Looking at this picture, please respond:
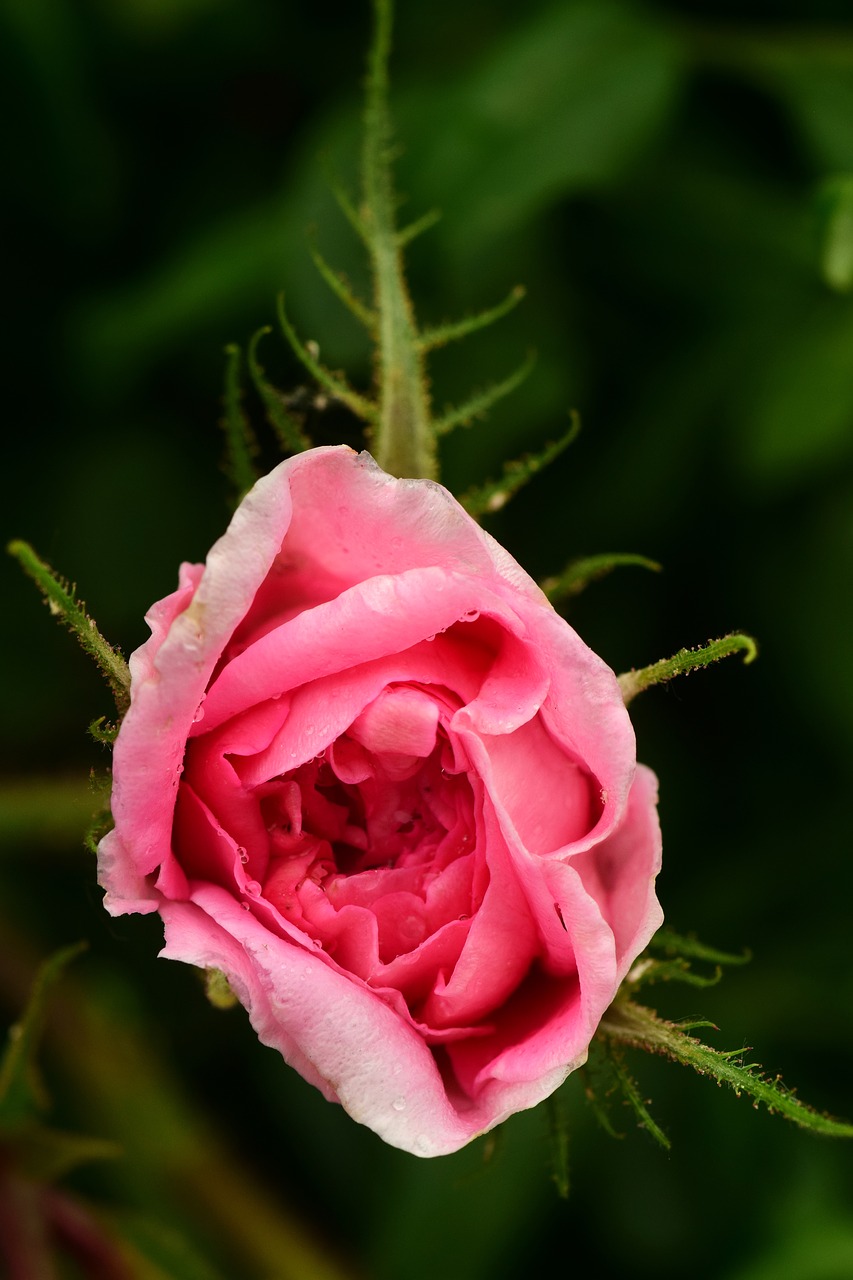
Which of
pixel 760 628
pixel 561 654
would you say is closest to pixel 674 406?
pixel 760 628

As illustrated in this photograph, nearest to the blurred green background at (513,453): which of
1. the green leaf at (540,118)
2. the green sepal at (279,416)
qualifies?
the green leaf at (540,118)

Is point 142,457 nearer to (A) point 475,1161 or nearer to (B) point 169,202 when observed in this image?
(B) point 169,202

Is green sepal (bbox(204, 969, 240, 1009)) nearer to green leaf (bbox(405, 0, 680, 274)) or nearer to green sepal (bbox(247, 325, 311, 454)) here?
green sepal (bbox(247, 325, 311, 454))

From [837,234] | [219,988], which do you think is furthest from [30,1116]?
[837,234]

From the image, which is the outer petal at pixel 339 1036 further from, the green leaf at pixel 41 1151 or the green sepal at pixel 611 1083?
the green leaf at pixel 41 1151

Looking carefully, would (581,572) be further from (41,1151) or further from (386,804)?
(41,1151)

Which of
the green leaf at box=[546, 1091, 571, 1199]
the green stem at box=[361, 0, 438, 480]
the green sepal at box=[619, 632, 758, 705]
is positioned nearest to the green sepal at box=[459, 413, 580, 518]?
the green stem at box=[361, 0, 438, 480]

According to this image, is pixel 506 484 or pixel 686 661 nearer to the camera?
pixel 686 661

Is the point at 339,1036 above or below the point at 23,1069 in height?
above
